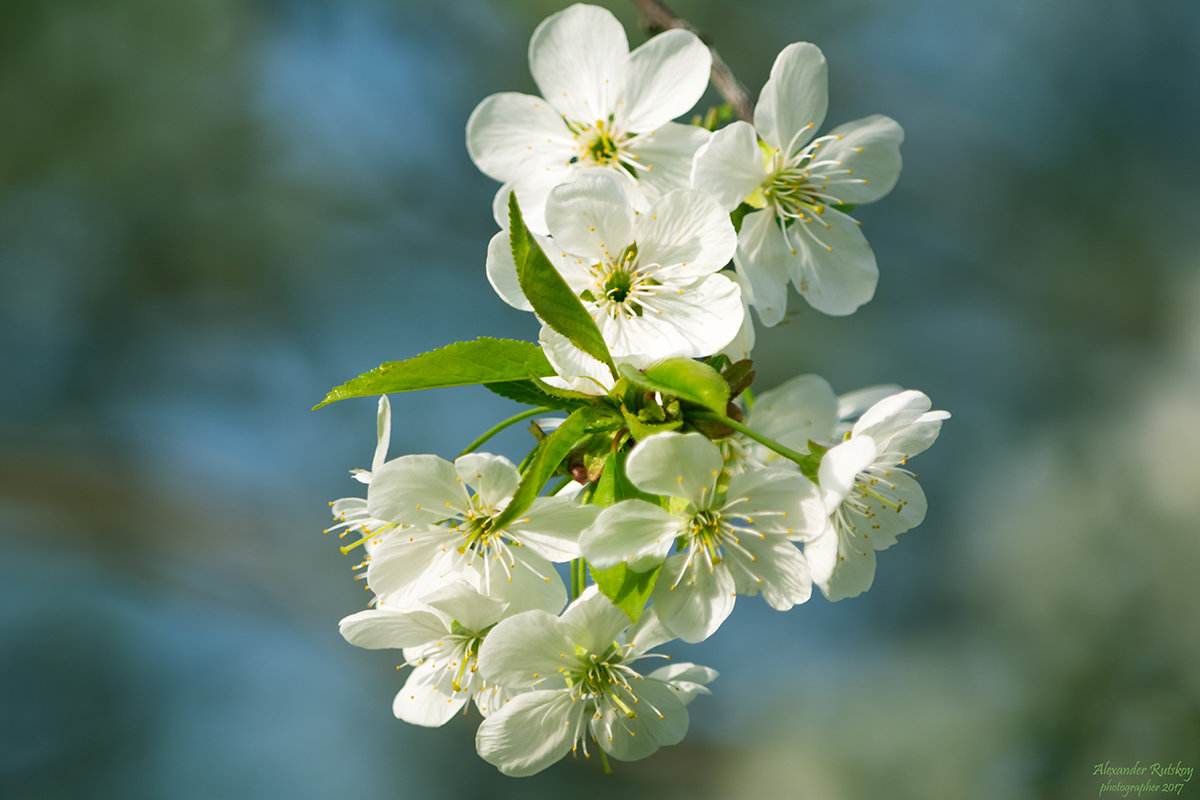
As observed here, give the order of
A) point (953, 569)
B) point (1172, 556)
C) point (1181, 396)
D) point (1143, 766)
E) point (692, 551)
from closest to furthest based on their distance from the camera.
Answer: point (692, 551), point (1143, 766), point (1172, 556), point (1181, 396), point (953, 569)

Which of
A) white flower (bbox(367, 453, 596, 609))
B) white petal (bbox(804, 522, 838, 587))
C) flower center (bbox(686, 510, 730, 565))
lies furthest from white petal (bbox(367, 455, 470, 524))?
white petal (bbox(804, 522, 838, 587))

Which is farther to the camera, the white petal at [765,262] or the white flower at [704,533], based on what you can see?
the white petal at [765,262]

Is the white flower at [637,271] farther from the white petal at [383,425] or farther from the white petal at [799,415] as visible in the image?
the white petal at [799,415]

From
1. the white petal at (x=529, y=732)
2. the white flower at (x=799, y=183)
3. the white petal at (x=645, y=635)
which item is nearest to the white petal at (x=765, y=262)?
the white flower at (x=799, y=183)

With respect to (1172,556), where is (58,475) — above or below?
above

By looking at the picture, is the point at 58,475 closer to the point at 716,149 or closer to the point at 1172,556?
the point at 716,149

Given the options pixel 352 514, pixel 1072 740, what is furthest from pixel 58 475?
pixel 1072 740

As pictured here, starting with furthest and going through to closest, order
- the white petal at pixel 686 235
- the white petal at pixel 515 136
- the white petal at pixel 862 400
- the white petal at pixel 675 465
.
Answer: the white petal at pixel 862 400 < the white petal at pixel 515 136 < the white petal at pixel 686 235 < the white petal at pixel 675 465
